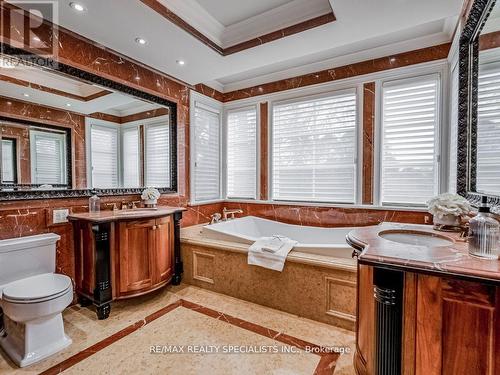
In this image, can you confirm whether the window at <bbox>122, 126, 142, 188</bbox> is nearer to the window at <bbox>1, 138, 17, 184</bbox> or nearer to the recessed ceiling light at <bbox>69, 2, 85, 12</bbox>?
the window at <bbox>1, 138, 17, 184</bbox>

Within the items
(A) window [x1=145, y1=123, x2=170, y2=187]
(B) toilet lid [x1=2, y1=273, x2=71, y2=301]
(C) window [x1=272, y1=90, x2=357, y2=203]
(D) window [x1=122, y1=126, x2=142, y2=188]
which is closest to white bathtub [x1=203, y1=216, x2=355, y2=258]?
(C) window [x1=272, y1=90, x2=357, y2=203]

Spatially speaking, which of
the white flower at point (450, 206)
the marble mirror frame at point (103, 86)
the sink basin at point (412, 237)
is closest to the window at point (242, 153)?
the marble mirror frame at point (103, 86)

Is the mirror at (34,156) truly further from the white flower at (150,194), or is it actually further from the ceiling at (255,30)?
the ceiling at (255,30)

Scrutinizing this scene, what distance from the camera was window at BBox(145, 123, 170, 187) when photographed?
114 inches

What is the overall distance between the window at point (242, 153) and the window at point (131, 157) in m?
1.51

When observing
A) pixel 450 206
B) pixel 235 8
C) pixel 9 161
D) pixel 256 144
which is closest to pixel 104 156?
pixel 9 161

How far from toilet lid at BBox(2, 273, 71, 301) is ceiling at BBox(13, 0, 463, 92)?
2020 millimetres

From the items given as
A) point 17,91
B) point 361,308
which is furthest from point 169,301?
point 17,91

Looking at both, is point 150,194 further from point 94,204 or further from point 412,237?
point 412,237

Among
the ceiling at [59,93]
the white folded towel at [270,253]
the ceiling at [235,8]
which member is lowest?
the white folded towel at [270,253]

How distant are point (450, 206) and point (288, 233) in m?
2.03

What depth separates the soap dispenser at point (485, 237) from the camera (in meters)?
1.04

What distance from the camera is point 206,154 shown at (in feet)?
12.1

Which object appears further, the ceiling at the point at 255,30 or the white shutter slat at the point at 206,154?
the white shutter slat at the point at 206,154
